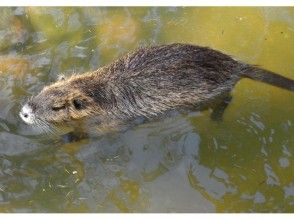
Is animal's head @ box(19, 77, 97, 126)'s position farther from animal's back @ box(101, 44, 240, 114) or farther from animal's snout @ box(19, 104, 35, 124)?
animal's back @ box(101, 44, 240, 114)

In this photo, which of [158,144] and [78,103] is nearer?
[78,103]

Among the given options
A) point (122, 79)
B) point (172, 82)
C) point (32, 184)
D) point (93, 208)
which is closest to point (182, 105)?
point (172, 82)

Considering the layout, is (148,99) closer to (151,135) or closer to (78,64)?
(151,135)

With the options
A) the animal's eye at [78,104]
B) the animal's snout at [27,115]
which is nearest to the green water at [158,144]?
the animal's snout at [27,115]

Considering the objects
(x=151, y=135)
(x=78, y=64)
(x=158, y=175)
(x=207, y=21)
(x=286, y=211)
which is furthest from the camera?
(x=207, y=21)

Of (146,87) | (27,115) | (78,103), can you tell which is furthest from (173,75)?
(27,115)

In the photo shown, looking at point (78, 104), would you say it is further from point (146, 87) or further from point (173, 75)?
point (173, 75)
